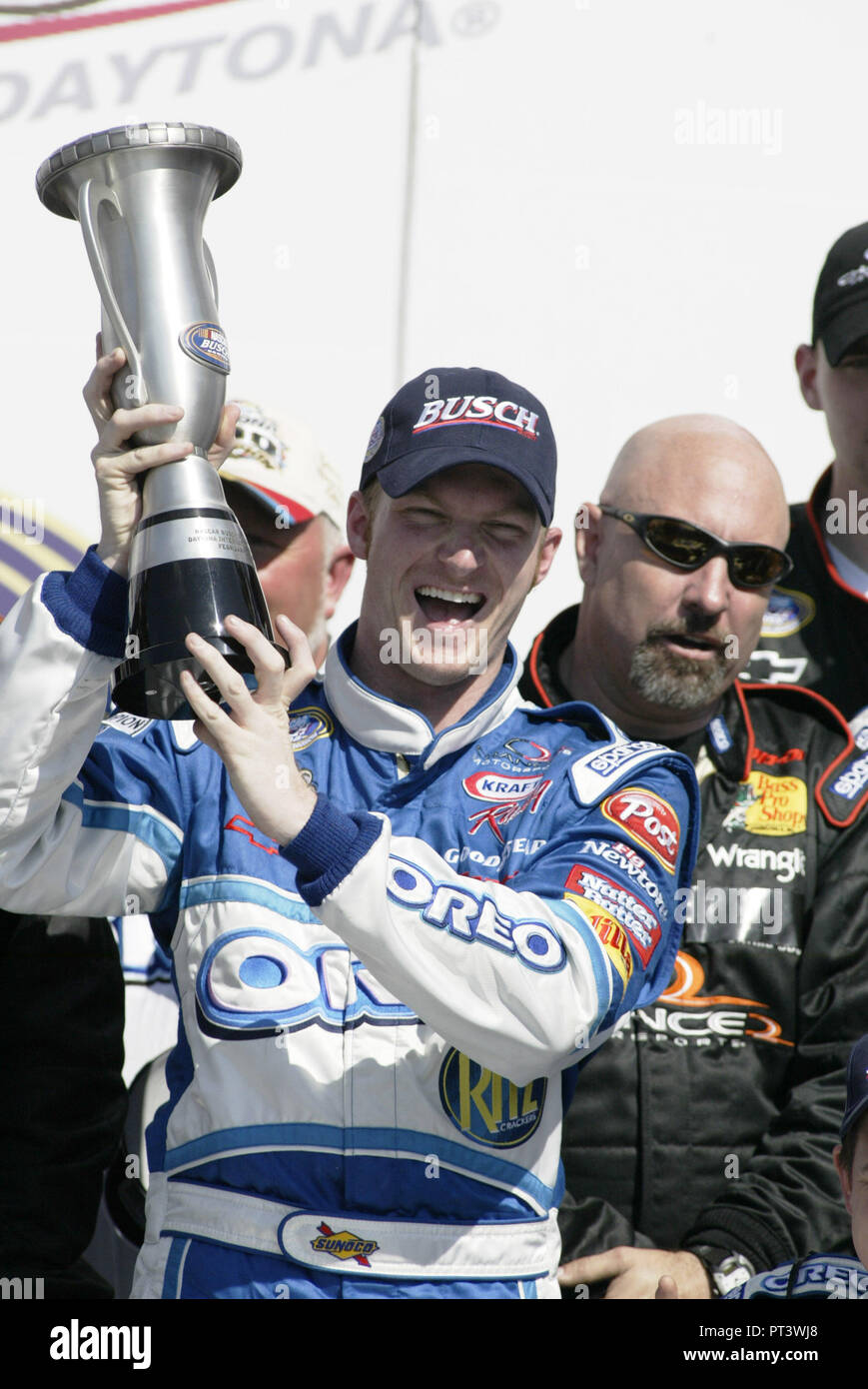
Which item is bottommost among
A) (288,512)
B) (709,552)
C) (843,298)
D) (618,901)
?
(618,901)

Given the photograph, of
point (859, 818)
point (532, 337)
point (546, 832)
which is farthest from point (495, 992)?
point (532, 337)

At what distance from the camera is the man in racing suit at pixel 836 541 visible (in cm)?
294

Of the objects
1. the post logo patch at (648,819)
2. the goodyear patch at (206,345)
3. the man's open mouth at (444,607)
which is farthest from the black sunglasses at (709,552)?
the goodyear patch at (206,345)

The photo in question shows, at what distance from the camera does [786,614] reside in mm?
3041

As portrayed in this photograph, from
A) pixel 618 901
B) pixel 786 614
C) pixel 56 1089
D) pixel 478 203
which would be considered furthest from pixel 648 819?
pixel 478 203

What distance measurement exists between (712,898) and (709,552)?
2.00 feet

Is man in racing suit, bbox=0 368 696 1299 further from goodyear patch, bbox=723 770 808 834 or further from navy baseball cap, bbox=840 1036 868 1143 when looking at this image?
goodyear patch, bbox=723 770 808 834

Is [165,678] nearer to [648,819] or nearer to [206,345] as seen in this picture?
[206,345]

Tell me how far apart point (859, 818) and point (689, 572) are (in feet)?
1.67

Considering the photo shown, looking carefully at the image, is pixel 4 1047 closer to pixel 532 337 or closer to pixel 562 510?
pixel 562 510

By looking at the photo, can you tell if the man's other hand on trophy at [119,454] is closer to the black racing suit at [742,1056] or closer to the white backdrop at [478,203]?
the black racing suit at [742,1056]

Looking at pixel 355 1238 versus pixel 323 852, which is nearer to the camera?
pixel 323 852
